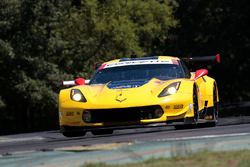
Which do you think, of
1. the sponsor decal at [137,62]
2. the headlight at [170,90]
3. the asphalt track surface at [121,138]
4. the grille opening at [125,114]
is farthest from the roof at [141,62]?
the grille opening at [125,114]

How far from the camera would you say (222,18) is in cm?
4666

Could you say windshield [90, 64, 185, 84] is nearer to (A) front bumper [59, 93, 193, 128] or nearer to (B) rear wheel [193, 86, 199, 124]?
(B) rear wheel [193, 86, 199, 124]

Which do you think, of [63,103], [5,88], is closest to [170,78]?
[63,103]

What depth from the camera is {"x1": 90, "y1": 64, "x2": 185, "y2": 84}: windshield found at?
1359 centimetres

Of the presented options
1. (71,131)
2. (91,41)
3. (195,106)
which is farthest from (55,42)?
(195,106)

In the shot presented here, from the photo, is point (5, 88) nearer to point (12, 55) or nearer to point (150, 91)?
point (12, 55)

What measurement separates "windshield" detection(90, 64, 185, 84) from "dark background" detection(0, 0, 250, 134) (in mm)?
6827

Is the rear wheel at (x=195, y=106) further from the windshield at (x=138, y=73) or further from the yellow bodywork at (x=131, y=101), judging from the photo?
the windshield at (x=138, y=73)

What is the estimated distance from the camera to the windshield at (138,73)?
1359 centimetres

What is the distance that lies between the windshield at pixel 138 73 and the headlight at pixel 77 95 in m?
1.02

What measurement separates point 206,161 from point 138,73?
619cm

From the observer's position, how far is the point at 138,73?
13.7m

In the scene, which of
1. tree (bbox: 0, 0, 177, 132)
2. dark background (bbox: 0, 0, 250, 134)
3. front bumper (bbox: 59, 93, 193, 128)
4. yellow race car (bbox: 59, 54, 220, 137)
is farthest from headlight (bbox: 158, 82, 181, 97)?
tree (bbox: 0, 0, 177, 132)

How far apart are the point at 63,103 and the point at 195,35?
36.5m
